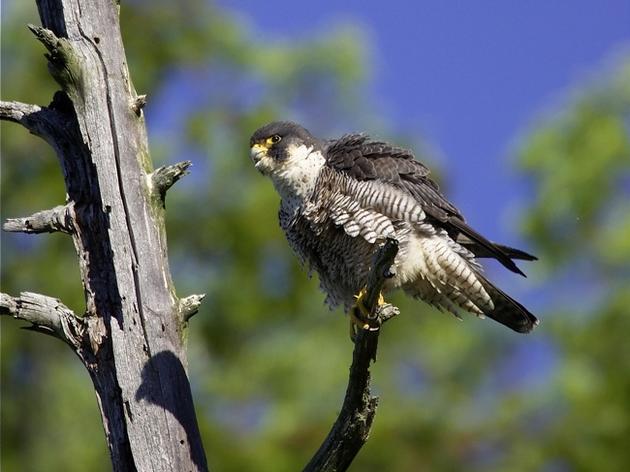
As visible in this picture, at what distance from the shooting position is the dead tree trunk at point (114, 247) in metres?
3.86

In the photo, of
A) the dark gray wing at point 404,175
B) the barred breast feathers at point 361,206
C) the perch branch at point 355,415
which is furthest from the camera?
the dark gray wing at point 404,175

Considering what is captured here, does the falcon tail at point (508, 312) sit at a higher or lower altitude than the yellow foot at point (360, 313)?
higher

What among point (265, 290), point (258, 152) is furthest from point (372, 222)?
point (265, 290)

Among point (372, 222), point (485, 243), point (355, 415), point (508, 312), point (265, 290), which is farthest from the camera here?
point (265, 290)

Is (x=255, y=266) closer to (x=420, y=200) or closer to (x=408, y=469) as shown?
(x=408, y=469)

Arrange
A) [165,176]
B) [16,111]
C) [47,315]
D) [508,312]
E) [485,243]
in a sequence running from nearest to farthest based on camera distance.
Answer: [47,315], [165,176], [16,111], [485,243], [508,312]

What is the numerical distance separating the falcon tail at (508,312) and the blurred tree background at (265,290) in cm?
480

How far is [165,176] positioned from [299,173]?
0.89 meters

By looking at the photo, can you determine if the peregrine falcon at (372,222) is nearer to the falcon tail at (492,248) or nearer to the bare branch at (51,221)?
the falcon tail at (492,248)

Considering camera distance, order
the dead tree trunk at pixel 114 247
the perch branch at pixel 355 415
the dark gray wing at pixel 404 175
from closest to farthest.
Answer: the perch branch at pixel 355 415
the dead tree trunk at pixel 114 247
the dark gray wing at pixel 404 175

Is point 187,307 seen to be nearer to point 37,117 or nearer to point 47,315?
point 47,315

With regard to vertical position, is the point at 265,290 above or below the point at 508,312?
above

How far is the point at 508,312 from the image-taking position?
4934 millimetres

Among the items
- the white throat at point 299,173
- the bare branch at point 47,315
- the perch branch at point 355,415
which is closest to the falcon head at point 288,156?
the white throat at point 299,173
